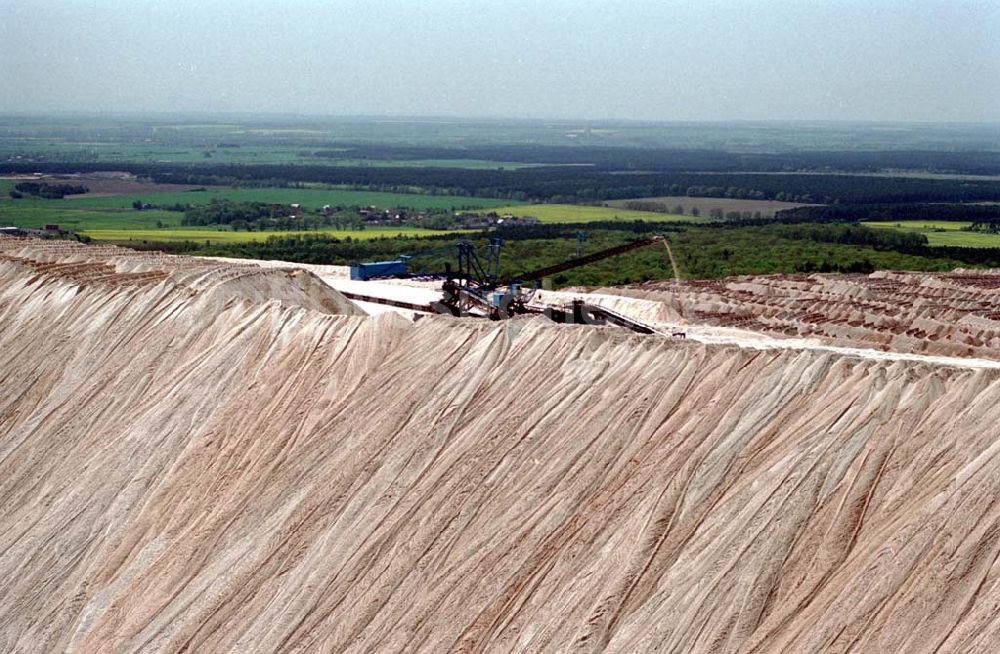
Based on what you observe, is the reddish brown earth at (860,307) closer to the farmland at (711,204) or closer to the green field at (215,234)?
the green field at (215,234)

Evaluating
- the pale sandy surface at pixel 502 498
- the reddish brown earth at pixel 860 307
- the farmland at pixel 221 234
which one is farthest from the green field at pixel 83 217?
the pale sandy surface at pixel 502 498

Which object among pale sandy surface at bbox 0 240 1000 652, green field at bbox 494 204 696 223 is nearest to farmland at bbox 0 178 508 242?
green field at bbox 494 204 696 223

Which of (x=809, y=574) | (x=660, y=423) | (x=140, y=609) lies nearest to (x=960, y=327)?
(x=660, y=423)

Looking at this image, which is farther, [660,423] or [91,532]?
[91,532]

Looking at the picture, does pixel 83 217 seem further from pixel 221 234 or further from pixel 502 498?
pixel 502 498

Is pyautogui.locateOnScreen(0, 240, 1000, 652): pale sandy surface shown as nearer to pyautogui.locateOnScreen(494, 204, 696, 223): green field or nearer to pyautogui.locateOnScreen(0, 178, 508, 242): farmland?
pyautogui.locateOnScreen(0, 178, 508, 242): farmland

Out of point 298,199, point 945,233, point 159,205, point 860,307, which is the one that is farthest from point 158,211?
point 860,307

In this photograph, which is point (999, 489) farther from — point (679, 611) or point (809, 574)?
point (679, 611)
